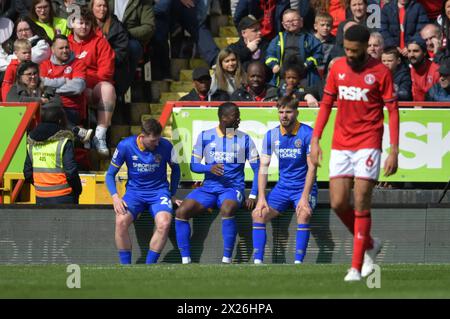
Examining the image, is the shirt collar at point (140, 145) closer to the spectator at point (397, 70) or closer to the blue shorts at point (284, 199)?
the blue shorts at point (284, 199)

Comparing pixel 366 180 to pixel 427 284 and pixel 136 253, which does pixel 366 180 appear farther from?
pixel 136 253

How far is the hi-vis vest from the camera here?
1616 centimetres

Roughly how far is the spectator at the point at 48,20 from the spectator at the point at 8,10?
327mm

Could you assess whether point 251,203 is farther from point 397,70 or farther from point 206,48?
point 206,48

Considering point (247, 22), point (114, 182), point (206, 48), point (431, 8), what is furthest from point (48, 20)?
point (431, 8)

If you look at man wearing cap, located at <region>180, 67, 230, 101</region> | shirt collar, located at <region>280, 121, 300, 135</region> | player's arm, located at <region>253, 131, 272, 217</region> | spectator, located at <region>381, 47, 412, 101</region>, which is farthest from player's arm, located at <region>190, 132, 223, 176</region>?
spectator, located at <region>381, 47, 412, 101</region>

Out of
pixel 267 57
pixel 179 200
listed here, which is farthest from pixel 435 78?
pixel 179 200

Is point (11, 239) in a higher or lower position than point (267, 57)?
lower

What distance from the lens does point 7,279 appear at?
12328 millimetres

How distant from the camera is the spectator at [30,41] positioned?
18.5 meters

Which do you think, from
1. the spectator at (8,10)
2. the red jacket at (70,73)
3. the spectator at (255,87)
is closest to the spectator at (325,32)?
the spectator at (255,87)

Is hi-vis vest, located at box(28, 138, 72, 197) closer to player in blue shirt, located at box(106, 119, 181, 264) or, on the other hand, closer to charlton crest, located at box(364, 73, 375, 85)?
player in blue shirt, located at box(106, 119, 181, 264)
